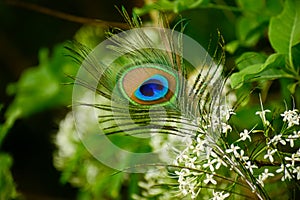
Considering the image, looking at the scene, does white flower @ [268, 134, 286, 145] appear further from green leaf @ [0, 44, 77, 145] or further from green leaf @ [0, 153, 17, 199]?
green leaf @ [0, 44, 77, 145]

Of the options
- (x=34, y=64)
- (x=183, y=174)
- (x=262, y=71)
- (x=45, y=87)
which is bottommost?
(x=183, y=174)

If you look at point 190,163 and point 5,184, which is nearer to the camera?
point 190,163

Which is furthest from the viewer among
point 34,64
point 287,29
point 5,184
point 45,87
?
point 34,64

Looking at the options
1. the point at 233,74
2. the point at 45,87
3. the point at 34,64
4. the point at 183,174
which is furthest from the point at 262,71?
the point at 34,64

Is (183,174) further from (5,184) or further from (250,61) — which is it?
A: (5,184)

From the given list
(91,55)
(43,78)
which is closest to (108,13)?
(43,78)

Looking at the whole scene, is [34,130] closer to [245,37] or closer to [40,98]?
[40,98]

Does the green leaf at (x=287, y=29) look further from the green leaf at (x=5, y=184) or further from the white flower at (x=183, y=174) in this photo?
the green leaf at (x=5, y=184)
